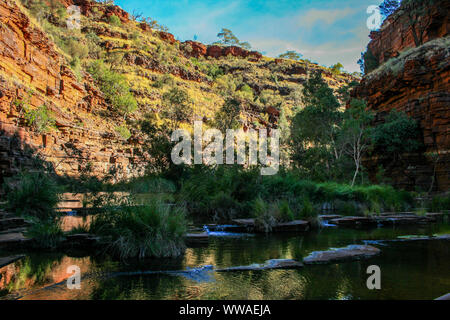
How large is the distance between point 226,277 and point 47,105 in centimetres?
2316

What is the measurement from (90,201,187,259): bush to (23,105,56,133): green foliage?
17201 mm

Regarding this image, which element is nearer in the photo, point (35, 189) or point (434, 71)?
point (35, 189)

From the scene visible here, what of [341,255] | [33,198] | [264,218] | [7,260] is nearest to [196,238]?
[264,218]

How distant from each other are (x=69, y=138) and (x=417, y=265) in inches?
956

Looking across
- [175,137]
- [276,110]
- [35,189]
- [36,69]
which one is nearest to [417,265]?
[35,189]

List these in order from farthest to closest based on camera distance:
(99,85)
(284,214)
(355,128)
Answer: (99,85) → (355,128) → (284,214)

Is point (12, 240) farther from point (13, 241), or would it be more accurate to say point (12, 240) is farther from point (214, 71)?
point (214, 71)

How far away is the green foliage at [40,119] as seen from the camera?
1889cm

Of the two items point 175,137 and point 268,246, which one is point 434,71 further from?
point 268,246

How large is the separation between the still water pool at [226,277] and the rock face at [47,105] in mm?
8813

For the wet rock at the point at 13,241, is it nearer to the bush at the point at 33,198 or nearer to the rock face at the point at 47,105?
the bush at the point at 33,198

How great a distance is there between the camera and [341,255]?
4.96 metres

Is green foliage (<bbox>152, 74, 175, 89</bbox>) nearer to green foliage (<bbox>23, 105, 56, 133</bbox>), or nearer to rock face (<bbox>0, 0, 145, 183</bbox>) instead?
rock face (<bbox>0, 0, 145, 183</bbox>)

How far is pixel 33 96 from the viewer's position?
20.0 meters
